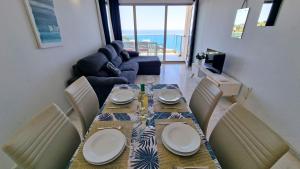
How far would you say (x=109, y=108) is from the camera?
1.16m

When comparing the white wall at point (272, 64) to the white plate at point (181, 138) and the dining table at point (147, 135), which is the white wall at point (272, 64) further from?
the white plate at point (181, 138)

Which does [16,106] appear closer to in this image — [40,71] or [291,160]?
[40,71]

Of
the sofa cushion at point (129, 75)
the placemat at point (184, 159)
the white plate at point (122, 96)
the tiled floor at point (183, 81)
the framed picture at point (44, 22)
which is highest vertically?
the framed picture at point (44, 22)

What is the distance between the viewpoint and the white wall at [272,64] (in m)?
1.66

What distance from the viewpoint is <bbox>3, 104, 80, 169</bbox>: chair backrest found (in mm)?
625

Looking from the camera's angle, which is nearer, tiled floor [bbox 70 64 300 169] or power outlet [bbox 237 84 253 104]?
tiled floor [bbox 70 64 300 169]

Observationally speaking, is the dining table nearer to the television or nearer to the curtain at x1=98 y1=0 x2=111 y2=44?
the television

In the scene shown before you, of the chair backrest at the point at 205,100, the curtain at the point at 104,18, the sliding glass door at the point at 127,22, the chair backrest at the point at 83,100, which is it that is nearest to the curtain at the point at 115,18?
the sliding glass door at the point at 127,22

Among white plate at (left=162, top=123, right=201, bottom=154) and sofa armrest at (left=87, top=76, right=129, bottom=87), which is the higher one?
white plate at (left=162, top=123, right=201, bottom=154)

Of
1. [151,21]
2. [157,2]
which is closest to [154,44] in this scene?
[151,21]

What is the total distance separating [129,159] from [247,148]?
0.62 metres

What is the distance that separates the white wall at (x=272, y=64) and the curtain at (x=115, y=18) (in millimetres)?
A: 3110

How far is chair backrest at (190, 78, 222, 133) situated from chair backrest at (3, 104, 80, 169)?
1.03 metres

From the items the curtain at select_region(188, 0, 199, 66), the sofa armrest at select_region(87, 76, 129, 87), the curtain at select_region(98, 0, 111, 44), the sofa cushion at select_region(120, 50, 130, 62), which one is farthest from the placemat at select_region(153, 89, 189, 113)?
the curtain at select_region(188, 0, 199, 66)
